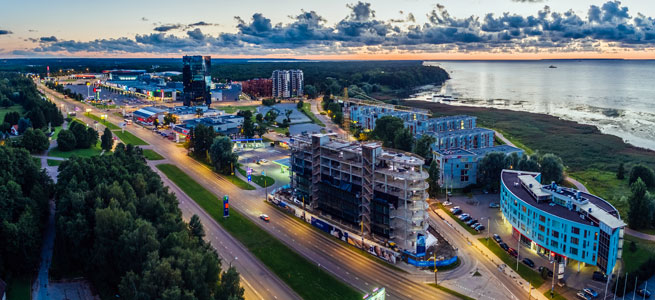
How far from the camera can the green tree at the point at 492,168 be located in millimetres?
87312

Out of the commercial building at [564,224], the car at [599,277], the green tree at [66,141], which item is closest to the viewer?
the car at [599,277]

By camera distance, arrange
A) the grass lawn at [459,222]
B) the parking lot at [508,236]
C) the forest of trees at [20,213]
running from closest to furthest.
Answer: the parking lot at [508,236] → the forest of trees at [20,213] → the grass lawn at [459,222]

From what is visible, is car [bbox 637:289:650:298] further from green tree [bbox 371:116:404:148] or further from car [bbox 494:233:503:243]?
Result: green tree [bbox 371:116:404:148]

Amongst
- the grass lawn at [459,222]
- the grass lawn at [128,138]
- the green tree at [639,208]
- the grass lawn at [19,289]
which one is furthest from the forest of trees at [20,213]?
the green tree at [639,208]

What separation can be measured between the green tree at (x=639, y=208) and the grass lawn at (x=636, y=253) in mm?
3845

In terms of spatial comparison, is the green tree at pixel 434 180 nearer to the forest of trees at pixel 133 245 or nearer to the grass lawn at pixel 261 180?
the grass lawn at pixel 261 180

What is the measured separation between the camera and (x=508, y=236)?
222 ft

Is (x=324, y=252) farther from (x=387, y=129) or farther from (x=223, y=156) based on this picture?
(x=387, y=129)

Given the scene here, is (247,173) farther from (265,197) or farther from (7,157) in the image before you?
(7,157)

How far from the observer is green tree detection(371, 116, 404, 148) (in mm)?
123938

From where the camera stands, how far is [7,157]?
245 ft

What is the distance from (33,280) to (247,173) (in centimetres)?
4567

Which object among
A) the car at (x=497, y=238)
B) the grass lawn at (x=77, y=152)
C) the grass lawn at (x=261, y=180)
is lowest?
the car at (x=497, y=238)

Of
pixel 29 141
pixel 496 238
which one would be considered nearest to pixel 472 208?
pixel 496 238
